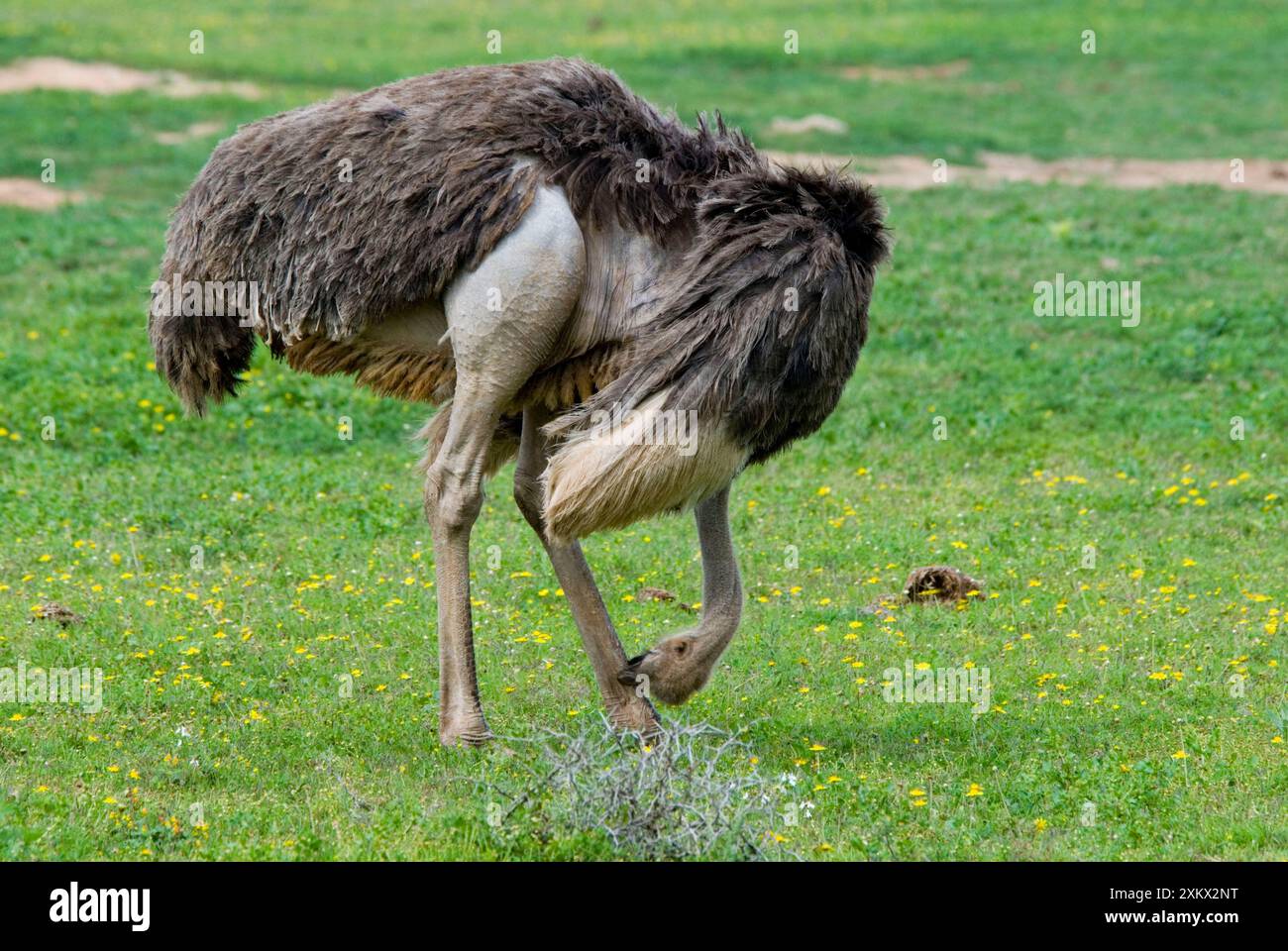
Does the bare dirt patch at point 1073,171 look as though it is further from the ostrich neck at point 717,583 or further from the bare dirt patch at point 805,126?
the ostrich neck at point 717,583

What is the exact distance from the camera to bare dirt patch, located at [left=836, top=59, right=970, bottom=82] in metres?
27.8

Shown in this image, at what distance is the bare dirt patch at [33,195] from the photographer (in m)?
18.0

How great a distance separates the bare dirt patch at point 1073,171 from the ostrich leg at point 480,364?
13.4m

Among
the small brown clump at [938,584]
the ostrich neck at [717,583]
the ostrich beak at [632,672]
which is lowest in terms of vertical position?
the small brown clump at [938,584]

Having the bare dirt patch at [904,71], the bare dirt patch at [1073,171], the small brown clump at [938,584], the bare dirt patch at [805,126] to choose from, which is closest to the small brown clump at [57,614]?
the small brown clump at [938,584]

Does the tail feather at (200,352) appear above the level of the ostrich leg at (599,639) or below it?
above

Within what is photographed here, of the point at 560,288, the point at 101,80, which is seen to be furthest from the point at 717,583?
the point at 101,80

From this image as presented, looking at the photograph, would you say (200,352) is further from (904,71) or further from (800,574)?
(904,71)

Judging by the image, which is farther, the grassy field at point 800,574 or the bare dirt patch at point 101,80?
the bare dirt patch at point 101,80

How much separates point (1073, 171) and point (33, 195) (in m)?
12.2

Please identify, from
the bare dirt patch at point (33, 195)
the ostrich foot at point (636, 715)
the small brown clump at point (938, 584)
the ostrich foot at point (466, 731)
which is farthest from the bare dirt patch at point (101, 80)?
the ostrich foot at point (636, 715)

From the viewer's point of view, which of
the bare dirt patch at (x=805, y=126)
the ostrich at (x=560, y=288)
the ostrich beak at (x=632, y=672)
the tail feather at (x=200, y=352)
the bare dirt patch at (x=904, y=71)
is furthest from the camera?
the bare dirt patch at (x=904, y=71)

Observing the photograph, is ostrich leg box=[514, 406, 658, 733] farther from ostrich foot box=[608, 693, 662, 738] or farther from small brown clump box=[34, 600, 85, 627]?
small brown clump box=[34, 600, 85, 627]

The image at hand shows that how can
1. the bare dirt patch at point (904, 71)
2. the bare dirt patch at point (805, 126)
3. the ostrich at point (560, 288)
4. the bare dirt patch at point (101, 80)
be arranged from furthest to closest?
1. the bare dirt patch at point (904, 71)
2. the bare dirt patch at point (101, 80)
3. the bare dirt patch at point (805, 126)
4. the ostrich at point (560, 288)
